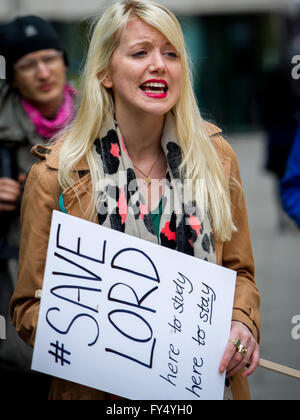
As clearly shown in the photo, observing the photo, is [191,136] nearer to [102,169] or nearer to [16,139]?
[102,169]

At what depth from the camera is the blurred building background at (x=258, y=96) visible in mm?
5516

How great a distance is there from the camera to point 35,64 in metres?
3.87

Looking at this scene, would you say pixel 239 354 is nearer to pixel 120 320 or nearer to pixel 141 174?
pixel 120 320

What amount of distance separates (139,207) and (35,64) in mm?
1722

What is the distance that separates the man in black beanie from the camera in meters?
3.66

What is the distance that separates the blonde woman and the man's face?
52.8 inches

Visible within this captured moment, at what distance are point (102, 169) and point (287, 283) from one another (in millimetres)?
4885

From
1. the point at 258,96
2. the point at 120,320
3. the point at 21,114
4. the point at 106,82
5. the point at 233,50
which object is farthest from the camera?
the point at 233,50

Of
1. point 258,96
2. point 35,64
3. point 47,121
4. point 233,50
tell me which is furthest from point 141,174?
point 233,50

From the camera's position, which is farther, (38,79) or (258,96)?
(258,96)

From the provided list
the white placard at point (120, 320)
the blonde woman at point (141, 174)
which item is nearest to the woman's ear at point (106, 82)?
the blonde woman at point (141, 174)

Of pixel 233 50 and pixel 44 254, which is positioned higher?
pixel 44 254

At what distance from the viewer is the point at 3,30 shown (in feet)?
13.1
